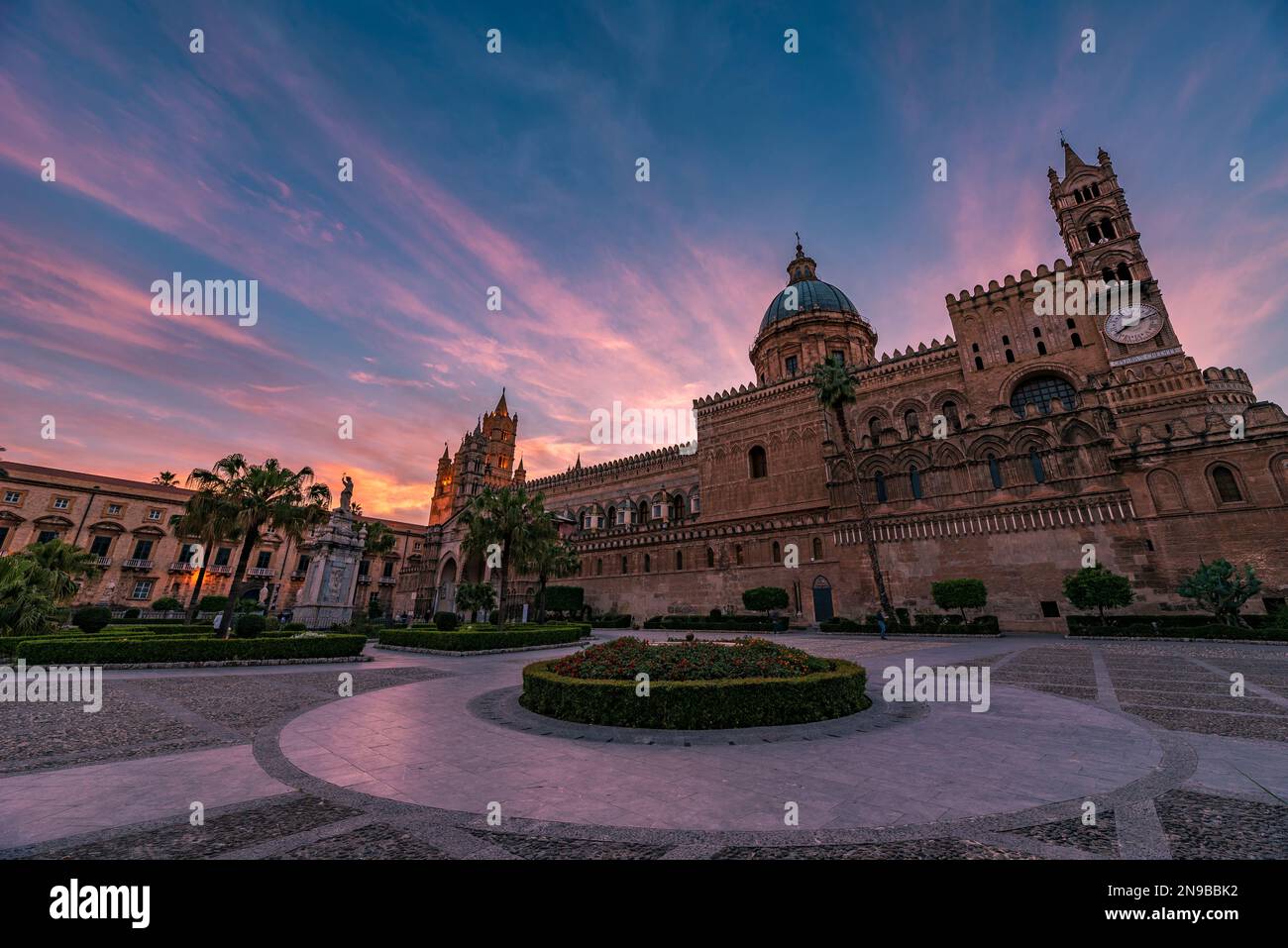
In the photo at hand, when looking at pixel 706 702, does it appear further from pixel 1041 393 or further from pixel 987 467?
pixel 1041 393

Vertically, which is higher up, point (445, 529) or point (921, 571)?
point (445, 529)

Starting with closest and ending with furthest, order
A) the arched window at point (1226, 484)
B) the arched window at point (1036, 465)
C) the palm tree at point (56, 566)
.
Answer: the palm tree at point (56, 566), the arched window at point (1226, 484), the arched window at point (1036, 465)

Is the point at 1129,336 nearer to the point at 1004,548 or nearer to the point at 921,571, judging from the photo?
the point at 1004,548

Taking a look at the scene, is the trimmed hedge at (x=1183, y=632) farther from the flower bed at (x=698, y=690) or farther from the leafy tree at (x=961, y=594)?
the flower bed at (x=698, y=690)

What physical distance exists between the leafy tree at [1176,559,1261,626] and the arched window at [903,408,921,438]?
57.2 feet

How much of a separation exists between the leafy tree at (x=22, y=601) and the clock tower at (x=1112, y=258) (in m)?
57.3

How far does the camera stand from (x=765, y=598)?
3384 centimetres

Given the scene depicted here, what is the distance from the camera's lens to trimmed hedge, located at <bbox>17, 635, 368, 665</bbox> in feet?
45.4

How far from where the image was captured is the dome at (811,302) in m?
47.9

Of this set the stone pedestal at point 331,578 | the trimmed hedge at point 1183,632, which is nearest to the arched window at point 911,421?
the trimmed hedge at point 1183,632
